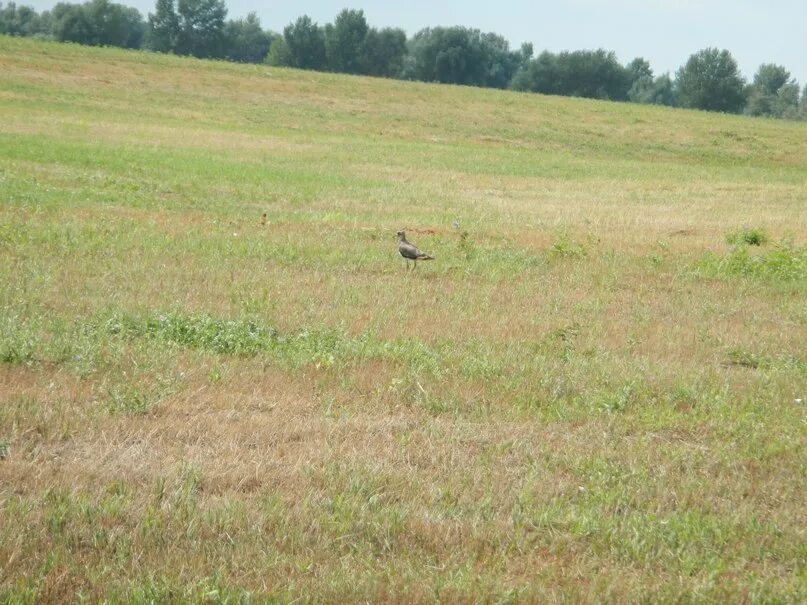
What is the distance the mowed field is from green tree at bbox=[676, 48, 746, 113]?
89.6 meters

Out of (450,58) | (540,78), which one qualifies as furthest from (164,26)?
(540,78)

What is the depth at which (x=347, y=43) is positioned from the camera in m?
110

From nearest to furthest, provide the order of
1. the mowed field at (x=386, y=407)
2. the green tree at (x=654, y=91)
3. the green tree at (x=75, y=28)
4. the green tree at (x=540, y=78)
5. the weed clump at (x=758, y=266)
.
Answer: the mowed field at (x=386, y=407) → the weed clump at (x=758, y=266) → the green tree at (x=75, y=28) → the green tree at (x=540, y=78) → the green tree at (x=654, y=91)

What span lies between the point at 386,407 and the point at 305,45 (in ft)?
351

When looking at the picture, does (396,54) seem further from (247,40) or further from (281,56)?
(247,40)

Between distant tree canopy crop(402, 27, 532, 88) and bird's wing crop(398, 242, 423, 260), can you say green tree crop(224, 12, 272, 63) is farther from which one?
bird's wing crop(398, 242, 423, 260)

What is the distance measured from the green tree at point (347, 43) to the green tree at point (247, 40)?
11.1m

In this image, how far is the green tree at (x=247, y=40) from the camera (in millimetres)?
117438

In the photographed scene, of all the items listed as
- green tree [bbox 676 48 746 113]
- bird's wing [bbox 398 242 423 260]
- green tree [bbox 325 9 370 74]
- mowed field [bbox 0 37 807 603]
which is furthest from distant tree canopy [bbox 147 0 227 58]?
bird's wing [bbox 398 242 423 260]

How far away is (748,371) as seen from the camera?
9.01 metres

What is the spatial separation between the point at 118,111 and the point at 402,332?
3821 centimetres

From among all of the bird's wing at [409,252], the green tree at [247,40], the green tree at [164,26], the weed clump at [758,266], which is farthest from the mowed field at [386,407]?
the green tree at [247,40]

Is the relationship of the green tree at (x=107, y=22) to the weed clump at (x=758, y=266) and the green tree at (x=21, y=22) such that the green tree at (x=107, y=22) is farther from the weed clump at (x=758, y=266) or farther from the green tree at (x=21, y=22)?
the weed clump at (x=758, y=266)

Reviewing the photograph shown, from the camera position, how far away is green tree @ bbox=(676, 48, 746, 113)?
104 metres
